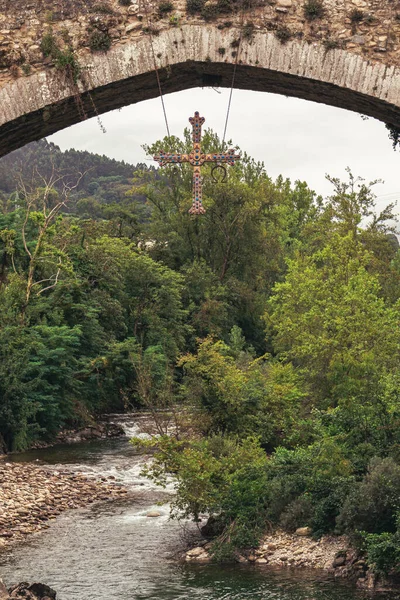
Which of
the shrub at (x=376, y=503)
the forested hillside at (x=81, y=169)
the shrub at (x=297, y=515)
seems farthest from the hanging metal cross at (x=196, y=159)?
the forested hillside at (x=81, y=169)

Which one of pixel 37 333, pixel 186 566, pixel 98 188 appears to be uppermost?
pixel 98 188

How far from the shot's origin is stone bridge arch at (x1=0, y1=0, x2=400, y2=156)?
6.20 metres

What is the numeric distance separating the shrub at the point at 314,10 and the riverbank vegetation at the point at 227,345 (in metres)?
6.93

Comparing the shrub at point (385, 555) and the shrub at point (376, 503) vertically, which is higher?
the shrub at point (376, 503)

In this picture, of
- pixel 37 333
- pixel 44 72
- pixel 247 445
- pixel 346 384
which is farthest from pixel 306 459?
pixel 37 333

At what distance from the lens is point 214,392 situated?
15.7 m

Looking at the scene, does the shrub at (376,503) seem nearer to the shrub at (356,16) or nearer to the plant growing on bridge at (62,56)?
the shrub at (356,16)

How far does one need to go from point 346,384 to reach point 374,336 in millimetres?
1414

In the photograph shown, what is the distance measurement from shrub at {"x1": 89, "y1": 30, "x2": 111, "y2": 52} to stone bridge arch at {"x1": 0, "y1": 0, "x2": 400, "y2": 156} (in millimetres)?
19

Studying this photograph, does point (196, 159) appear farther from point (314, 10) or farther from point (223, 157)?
point (314, 10)

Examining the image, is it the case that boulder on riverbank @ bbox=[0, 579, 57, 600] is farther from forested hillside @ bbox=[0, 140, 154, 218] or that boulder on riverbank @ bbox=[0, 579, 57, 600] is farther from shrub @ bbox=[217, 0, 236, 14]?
forested hillside @ bbox=[0, 140, 154, 218]

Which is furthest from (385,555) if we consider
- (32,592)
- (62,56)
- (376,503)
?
(62,56)

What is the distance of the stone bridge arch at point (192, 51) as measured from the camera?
6195 mm

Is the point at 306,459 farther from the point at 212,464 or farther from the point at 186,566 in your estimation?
the point at 186,566
